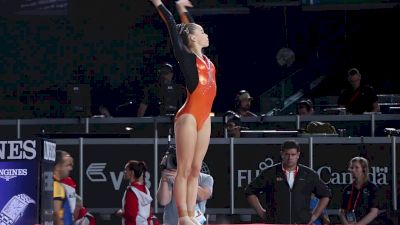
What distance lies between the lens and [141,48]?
20.6 meters

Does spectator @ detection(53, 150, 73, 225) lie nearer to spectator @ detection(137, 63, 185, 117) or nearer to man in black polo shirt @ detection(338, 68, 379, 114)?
spectator @ detection(137, 63, 185, 117)

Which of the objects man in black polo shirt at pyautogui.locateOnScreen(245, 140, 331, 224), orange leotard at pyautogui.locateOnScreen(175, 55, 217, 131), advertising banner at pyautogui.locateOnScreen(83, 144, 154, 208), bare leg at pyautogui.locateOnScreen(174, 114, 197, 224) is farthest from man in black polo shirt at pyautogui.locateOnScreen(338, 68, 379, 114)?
bare leg at pyautogui.locateOnScreen(174, 114, 197, 224)

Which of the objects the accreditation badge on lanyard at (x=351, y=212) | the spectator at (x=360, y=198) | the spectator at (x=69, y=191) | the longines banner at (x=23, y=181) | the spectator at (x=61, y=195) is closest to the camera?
the longines banner at (x=23, y=181)

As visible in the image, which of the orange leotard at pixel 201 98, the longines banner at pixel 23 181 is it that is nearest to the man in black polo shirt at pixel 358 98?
the longines banner at pixel 23 181

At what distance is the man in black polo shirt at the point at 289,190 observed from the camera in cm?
1095

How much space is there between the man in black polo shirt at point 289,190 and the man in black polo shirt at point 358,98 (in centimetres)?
456

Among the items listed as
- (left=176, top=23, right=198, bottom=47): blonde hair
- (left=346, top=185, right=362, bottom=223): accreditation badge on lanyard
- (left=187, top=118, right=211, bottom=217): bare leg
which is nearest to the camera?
(left=187, top=118, right=211, bottom=217): bare leg

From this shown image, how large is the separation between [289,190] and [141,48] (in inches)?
393

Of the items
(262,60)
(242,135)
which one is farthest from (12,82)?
(242,135)

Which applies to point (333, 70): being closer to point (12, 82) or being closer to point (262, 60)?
point (262, 60)

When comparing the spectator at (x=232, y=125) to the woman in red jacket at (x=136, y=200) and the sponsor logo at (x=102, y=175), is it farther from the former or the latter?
the woman in red jacket at (x=136, y=200)

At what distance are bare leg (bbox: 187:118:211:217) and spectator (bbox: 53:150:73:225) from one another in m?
2.31

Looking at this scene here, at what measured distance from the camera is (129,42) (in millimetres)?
20609

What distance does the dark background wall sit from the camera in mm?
20422
